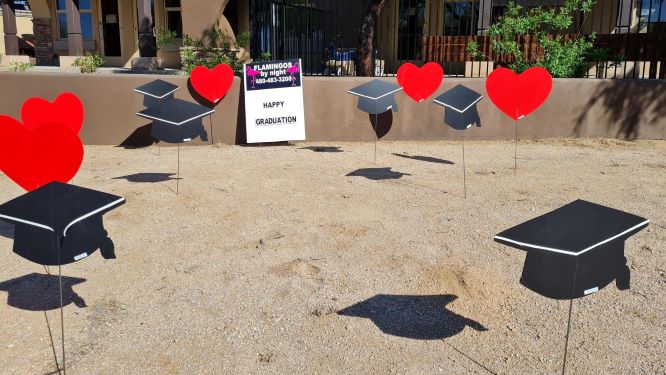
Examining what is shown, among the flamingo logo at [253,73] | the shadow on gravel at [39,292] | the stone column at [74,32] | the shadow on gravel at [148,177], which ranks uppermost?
the stone column at [74,32]

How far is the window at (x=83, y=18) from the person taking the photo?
22.1m

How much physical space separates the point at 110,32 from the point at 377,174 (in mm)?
17735

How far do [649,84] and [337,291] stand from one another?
7.92m

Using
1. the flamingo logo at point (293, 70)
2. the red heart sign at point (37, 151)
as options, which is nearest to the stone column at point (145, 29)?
the flamingo logo at point (293, 70)

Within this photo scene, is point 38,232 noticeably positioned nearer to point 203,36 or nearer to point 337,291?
point 337,291

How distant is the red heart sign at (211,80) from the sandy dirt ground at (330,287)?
271 cm

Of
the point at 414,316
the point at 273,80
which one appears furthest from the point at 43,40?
the point at 414,316

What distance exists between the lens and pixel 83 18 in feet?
73.2

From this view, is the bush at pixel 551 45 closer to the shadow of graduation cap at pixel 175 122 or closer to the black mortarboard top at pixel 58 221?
the shadow of graduation cap at pixel 175 122

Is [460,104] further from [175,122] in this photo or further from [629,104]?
[629,104]

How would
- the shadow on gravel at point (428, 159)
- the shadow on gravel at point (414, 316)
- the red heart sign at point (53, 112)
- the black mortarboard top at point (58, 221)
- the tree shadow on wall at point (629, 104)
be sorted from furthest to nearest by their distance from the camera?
1. the tree shadow on wall at point (629, 104)
2. the shadow on gravel at point (428, 159)
3. the red heart sign at point (53, 112)
4. the shadow on gravel at point (414, 316)
5. the black mortarboard top at point (58, 221)

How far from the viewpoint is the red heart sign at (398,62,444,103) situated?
28.2 feet

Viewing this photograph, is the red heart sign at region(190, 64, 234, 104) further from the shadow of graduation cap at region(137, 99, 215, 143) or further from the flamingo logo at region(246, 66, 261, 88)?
the shadow of graduation cap at region(137, 99, 215, 143)

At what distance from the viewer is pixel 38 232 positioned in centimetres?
313
